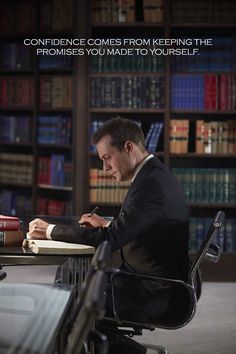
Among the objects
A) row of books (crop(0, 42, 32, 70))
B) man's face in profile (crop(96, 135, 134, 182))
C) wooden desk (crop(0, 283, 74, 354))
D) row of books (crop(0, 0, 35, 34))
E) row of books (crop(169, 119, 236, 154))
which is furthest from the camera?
row of books (crop(0, 42, 32, 70))

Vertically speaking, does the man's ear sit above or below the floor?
above

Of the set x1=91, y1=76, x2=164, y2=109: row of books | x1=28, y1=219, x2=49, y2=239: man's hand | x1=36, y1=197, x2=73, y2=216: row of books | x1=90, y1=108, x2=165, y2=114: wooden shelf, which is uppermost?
x1=91, y1=76, x2=164, y2=109: row of books

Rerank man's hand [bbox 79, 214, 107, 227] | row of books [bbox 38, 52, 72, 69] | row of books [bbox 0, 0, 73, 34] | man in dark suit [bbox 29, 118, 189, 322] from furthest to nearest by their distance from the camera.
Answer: row of books [bbox 38, 52, 72, 69] < row of books [bbox 0, 0, 73, 34] < man's hand [bbox 79, 214, 107, 227] < man in dark suit [bbox 29, 118, 189, 322]

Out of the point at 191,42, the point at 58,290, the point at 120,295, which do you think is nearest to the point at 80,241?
the point at 120,295

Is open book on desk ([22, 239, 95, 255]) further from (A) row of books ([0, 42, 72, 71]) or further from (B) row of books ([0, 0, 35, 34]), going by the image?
(B) row of books ([0, 0, 35, 34])

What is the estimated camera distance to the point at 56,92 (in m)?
6.17

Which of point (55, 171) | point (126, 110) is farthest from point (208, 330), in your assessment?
point (55, 171)

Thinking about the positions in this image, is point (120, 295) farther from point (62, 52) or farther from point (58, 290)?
point (62, 52)

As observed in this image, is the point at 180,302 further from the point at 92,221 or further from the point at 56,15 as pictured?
the point at 56,15

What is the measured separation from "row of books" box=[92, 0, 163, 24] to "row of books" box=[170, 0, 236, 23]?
0.14m

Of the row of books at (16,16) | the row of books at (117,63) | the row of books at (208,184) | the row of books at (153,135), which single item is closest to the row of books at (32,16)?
the row of books at (16,16)

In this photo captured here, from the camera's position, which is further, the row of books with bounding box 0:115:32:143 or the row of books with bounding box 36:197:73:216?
the row of books with bounding box 0:115:32:143

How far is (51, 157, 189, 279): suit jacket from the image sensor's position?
279cm

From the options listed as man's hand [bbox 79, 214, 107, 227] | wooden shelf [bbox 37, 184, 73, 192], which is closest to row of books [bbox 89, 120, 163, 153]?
wooden shelf [bbox 37, 184, 73, 192]
